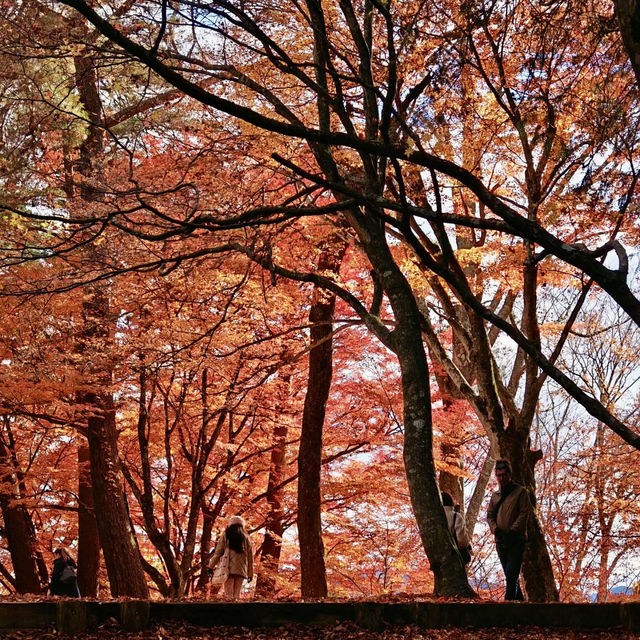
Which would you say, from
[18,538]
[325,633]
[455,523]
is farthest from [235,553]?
[18,538]

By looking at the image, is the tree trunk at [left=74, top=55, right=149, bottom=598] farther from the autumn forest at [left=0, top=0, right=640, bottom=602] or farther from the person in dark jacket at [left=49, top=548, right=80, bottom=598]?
the person in dark jacket at [left=49, top=548, right=80, bottom=598]

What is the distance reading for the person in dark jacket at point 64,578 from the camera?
1041cm

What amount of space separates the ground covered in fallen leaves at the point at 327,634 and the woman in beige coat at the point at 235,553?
15.5 feet

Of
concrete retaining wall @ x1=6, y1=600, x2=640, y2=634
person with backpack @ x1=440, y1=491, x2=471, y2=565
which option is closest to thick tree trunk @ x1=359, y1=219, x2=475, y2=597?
person with backpack @ x1=440, y1=491, x2=471, y2=565

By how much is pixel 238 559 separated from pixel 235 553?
0.28 ft

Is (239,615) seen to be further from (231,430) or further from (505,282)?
(231,430)

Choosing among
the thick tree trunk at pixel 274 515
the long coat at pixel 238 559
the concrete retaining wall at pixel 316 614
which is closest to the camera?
the concrete retaining wall at pixel 316 614

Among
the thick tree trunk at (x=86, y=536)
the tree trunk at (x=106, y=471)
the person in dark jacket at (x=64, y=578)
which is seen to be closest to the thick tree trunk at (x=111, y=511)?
the tree trunk at (x=106, y=471)

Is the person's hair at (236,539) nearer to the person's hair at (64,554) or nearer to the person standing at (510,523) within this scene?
the person's hair at (64,554)

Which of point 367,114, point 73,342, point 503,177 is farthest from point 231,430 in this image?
point 367,114

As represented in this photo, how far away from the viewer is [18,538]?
581 inches

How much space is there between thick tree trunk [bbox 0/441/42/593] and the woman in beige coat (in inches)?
249

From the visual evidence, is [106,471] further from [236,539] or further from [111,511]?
[236,539]

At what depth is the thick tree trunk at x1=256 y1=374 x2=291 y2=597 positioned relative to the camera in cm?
1605
